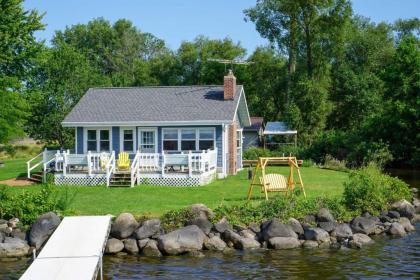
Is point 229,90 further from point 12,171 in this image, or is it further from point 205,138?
point 12,171

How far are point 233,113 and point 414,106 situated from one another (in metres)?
19.6

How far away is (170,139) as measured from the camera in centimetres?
3153

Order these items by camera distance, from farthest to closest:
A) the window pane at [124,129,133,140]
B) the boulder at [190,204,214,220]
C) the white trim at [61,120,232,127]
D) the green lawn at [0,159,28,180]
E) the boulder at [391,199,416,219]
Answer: the green lawn at [0,159,28,180] → the window pane at [124,129,133,140] → the white trim at [61,120,232,127] → the boulder at [391,199,416,219] → the boulder at [190,204,214,220]

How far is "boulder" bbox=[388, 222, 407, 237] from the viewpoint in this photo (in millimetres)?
19531

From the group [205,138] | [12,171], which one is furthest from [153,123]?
[12,171]

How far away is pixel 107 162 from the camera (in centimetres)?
2755

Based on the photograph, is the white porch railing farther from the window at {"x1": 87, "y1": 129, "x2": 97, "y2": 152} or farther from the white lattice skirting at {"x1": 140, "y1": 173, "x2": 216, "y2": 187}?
the window at {"x1": 87, "y1": 129, "x2": 97, "y2": 152}

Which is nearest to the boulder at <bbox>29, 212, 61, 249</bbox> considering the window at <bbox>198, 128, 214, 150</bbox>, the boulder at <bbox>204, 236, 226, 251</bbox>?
the boulder at <bbox>204, 236, 226, 251</bbox>

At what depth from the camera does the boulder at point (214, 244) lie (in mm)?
17562

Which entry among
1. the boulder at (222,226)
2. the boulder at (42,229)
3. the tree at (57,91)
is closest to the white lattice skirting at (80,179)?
the boulder at (42,229)

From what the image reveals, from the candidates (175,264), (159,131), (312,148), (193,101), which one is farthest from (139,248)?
(312,148)

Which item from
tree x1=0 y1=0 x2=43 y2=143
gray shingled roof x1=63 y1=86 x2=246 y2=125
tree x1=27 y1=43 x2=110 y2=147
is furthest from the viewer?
tree x1=27 y1=43 x2=110 y2=147

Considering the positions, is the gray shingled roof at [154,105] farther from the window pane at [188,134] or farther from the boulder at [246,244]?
the boulder at [246,244]

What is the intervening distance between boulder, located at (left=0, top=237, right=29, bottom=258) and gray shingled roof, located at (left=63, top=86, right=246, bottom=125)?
14600 mm
